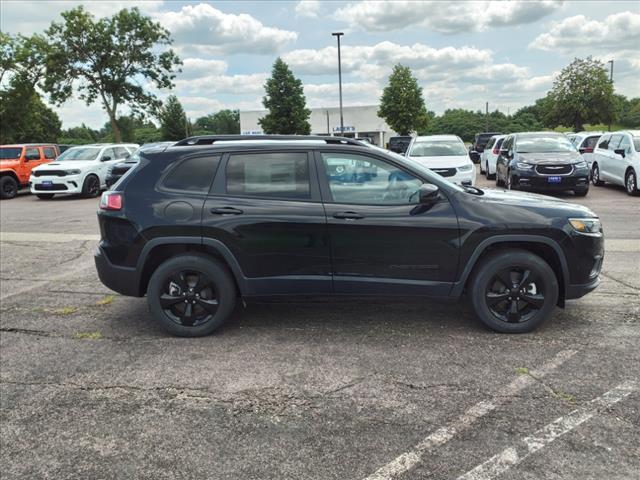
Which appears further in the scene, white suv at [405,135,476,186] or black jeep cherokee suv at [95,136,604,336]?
white suv at [405,135,476,186]

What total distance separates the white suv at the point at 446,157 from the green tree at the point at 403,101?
108 ft

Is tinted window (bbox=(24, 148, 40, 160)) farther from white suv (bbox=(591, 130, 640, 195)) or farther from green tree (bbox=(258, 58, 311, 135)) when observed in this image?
green tree (bbox=(258, 58, 311, 135))

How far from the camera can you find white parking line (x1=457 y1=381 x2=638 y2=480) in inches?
108

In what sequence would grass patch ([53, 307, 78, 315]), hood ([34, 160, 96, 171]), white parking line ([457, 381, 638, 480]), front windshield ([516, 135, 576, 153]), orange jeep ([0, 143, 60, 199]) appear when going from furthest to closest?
orange jeep ([0, 143, 60, 199])
hood ([34, 160, 96, 171])
front windshield ([516, 135, 576, 153])
grass patch ([53, 307, 78, 315])
white parking line ([457, 381, 638, 480])

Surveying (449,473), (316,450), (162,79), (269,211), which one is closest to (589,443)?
(449,473)

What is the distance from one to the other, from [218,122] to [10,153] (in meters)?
106

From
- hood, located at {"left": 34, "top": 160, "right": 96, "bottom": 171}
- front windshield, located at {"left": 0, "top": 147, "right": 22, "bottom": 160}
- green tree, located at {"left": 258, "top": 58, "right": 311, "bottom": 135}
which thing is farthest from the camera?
green tree, located at {"left": 258, "top": 58, "right": 311, "bottom": 135}

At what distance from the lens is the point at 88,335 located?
4.93 m

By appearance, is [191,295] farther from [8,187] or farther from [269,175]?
[8,187]

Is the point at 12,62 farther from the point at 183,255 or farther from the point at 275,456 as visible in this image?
the point at 275,456

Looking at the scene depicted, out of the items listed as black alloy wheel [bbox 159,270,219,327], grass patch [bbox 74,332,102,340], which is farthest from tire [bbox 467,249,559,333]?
grass patch [bbox 74,332,102,340]

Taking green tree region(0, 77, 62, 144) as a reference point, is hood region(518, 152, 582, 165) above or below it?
below

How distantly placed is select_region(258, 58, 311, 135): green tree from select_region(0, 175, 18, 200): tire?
35.3 metres

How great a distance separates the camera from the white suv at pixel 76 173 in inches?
696
